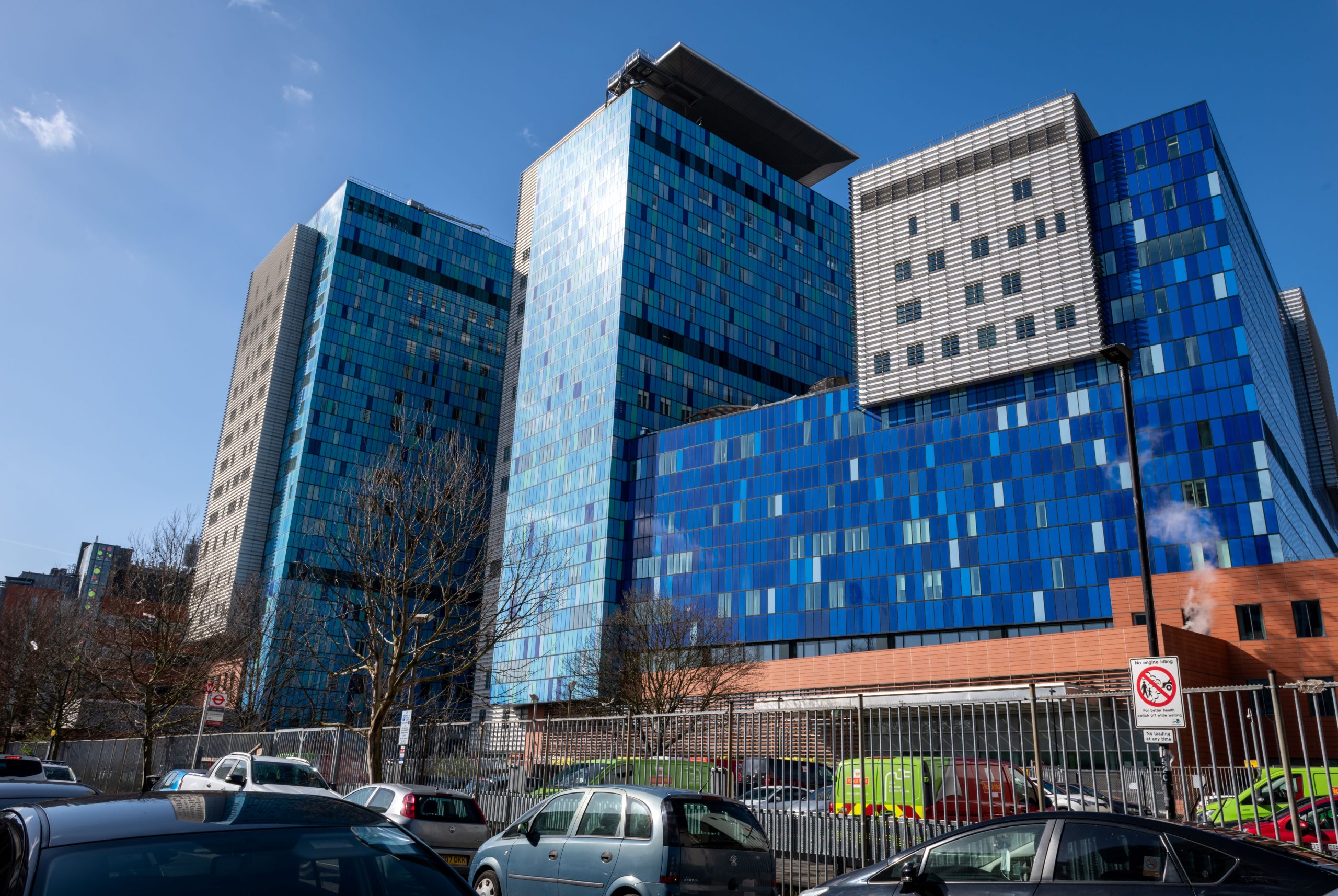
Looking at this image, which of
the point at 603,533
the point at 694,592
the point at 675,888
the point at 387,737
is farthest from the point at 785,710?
Answer: the point at 603,533

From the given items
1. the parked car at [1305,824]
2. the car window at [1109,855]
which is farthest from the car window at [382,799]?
the parked car at [1305,824]

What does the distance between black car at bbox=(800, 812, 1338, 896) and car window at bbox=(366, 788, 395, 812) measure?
840 centimetres

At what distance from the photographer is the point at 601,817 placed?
1048cm

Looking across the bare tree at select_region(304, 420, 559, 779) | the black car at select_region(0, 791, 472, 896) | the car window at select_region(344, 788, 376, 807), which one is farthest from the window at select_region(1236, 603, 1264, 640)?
the black car at select_region(0, 791, 472, 896)

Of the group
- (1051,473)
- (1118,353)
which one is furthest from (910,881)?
(1051,473)

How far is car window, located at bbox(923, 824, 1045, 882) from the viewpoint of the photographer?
7074 millimetres

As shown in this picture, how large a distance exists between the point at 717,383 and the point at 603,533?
890 inches

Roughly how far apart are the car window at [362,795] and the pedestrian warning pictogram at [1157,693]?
1120 cm

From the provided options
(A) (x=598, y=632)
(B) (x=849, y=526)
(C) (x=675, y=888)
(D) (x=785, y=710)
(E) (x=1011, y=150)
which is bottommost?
(C) (x=675, y=888)

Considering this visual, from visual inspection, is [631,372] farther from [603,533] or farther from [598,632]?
[598,632]

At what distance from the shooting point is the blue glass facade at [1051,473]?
59.5 m

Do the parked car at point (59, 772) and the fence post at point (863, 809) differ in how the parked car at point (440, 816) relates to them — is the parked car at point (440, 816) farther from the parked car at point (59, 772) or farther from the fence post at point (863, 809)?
the parked car at point (59, 772)

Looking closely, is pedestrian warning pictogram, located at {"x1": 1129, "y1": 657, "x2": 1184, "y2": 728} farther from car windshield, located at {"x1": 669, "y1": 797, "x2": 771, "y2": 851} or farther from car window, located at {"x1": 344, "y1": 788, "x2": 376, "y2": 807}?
car window, located at {"x1": 344, "y1": 788, "x2": 376, "y2": 807}

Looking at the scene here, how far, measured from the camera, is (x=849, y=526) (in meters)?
74.4
